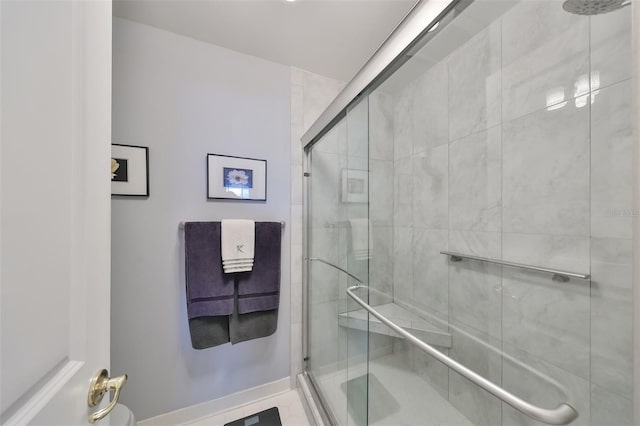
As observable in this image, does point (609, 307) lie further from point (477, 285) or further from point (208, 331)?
point (208, 331)

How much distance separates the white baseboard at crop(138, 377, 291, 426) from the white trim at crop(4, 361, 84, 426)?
4.35 feet

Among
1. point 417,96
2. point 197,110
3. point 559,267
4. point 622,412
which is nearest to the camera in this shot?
point 622,412

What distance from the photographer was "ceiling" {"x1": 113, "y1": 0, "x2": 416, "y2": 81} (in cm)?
115

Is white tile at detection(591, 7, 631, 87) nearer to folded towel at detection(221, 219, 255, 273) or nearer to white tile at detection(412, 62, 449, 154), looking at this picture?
white tile at detection(412, 62, 449, 154)

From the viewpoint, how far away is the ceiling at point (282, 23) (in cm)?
115

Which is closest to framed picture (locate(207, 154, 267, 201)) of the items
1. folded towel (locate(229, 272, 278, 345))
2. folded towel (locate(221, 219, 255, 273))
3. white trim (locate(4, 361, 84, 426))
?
folded towel (locate(221, 219, 255, 273))

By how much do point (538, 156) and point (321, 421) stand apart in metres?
1.68

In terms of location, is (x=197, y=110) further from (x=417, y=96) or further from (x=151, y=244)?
(x=417, y=96)

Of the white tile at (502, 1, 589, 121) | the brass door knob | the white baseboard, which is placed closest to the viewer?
the brass door knob

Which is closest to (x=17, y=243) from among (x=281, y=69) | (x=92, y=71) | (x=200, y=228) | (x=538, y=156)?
(x=92, y=71)

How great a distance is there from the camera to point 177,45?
1348 millimetres

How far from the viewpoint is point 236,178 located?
1457 mm

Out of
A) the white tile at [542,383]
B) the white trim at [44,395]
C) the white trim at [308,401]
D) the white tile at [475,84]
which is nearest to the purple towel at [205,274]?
the white trim at [308,401]

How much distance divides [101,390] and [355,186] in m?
1.11
